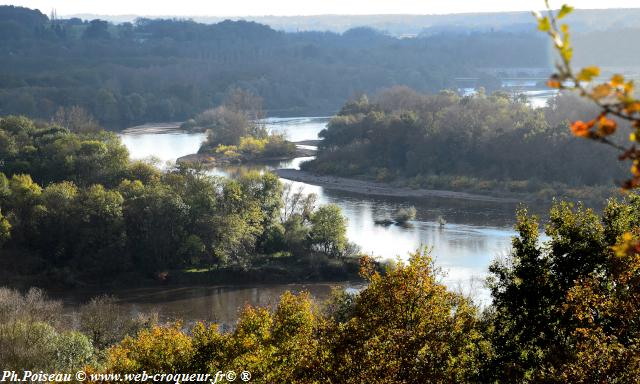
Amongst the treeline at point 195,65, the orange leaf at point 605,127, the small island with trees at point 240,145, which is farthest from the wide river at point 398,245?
the treeline at point 195,65

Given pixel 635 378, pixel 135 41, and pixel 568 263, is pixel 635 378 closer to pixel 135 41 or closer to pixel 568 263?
pixel 568 263

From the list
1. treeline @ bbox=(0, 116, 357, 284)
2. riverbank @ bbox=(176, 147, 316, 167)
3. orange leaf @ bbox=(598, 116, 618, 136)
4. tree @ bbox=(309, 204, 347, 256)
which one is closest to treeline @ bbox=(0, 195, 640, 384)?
orange leaf @ bbox=(598, 116, 618, 136)

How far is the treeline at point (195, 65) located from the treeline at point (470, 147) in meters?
30.4

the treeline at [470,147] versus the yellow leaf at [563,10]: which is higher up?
the yellow leaf at [563,10]

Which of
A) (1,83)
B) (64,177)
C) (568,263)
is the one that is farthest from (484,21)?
(568,263)

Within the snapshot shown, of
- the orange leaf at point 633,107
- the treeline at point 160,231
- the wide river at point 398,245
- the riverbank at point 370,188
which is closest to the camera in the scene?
the orange leaf at point 633,107

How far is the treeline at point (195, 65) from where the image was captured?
78125mm

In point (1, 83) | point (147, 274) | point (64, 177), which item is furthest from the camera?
point (1, 83)

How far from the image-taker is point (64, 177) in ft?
104

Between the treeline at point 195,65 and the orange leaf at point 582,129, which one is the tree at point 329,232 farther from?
the treeline at point 195,65

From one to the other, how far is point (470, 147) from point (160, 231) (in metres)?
22.4

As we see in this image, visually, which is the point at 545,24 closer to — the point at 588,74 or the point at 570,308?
the point at 588,74

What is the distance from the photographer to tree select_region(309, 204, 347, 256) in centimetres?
2758

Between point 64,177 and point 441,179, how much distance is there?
62.8ft
